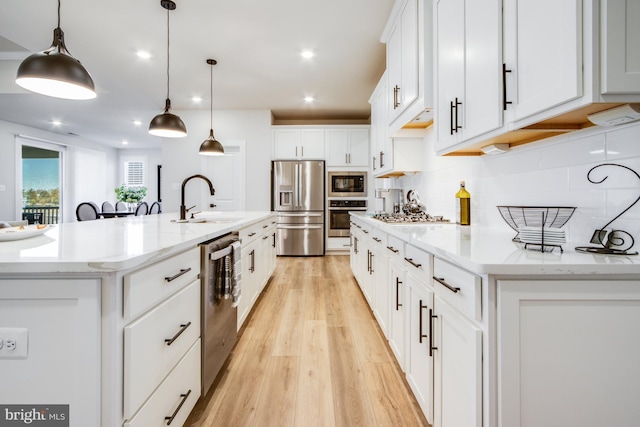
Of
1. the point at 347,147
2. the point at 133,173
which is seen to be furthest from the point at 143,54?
the point at 133,173

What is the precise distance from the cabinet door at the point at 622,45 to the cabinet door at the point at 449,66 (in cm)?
74

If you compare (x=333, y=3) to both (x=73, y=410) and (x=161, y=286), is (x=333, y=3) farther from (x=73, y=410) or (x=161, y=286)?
(x=73, y=410)

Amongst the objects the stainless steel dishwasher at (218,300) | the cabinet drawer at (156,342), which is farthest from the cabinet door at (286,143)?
the cabinet drawer at (156,342)

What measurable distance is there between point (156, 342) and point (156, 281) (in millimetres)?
213

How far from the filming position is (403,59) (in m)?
2.46

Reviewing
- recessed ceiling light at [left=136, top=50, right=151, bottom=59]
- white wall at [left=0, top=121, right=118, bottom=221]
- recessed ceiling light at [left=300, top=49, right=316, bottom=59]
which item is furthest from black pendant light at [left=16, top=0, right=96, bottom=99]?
white wall at [left=0, top=121, right=118, bottom=221]

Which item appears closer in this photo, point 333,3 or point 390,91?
point 333,3

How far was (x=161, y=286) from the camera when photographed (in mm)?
1122

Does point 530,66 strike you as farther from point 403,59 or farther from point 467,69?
point 403,59

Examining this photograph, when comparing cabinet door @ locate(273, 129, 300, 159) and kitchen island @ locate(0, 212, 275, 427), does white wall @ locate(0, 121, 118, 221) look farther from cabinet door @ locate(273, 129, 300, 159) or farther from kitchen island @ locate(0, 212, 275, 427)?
kitchen island @ locate(0, 212, 275, 427)

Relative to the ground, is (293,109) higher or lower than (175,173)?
higher

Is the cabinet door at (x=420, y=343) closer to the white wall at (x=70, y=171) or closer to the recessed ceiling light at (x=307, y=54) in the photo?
the recessed ceiling light at (x=307, y=54)

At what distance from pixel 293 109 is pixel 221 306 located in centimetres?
480

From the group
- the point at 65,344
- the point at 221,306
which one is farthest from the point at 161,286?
the point at 221,306
